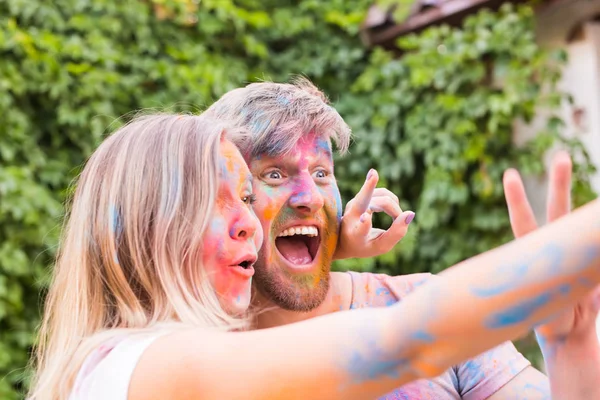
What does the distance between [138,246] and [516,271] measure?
66 centimetres

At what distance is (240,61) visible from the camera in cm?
481

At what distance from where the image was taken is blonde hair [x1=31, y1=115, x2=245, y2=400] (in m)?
1.22

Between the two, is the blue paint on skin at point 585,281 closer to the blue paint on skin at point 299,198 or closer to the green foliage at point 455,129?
the blue paint on skin at point 299,198

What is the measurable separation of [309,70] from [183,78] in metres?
0.92

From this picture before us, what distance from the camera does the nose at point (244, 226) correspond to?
1.36 m

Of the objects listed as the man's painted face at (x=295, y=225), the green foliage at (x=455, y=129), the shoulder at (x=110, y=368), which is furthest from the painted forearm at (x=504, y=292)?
the green foliage at (x=455, y=129)

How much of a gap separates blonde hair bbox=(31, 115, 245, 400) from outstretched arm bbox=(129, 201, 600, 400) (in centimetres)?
18

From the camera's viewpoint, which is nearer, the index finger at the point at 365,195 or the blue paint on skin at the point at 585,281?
the blue paint on skin at the point at 585,281

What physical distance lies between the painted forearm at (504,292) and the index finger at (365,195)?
81cm

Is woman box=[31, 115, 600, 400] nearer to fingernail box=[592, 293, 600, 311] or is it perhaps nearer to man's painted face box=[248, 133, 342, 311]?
man's painted face box=[248, 133, 342, 311]

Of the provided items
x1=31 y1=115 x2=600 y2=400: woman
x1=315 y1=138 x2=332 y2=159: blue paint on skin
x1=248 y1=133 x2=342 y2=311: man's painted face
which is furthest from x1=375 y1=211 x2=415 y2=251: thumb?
x1=31 y1=115 x2=600 y2=400: woman

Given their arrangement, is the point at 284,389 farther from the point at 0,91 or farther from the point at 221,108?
the point at 0,91

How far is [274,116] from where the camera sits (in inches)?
70.9

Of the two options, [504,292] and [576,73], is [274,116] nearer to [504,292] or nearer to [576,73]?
[504,292]
